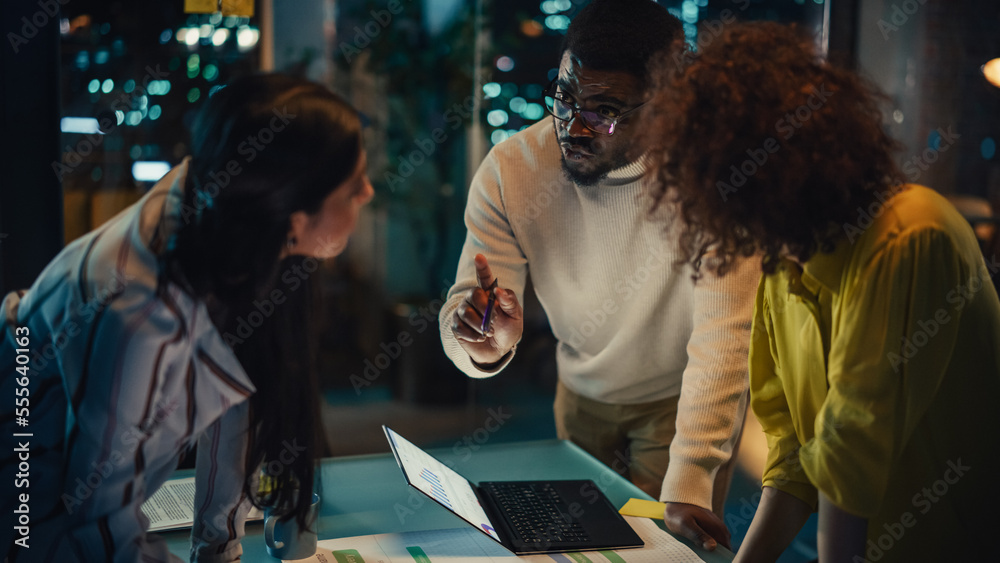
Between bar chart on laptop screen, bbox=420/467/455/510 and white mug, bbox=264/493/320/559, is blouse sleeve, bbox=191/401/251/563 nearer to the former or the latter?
white mug, bbox=264/493/320/559

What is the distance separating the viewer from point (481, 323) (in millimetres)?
1605

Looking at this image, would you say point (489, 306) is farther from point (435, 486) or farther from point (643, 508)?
point (643, 508)

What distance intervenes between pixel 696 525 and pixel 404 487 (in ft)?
2.07

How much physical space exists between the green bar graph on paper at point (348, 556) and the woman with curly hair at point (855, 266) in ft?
2.43

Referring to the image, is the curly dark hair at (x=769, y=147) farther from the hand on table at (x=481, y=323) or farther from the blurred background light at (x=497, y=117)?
the blurred background light at (x=497, y=117)

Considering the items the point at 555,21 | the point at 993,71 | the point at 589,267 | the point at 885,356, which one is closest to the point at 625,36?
the point at 589,267

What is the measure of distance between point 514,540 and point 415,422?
296 cm

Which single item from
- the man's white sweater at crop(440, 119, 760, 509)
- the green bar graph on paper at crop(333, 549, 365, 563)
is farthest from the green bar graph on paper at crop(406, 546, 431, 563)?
the man's white sweater at crop(440, 119, 760, 509)

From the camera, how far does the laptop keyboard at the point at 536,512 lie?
137 centimetres

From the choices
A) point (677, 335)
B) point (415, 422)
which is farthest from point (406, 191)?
point (677, 335)

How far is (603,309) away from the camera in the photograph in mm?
1878

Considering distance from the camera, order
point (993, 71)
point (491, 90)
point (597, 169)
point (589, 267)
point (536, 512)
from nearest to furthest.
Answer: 1. point (536, 512)
2. point (597, 169)
3. point (589, 267)
4. point (993, 71)
5. point (491, 90)

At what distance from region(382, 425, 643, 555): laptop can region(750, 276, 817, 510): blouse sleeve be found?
296mm

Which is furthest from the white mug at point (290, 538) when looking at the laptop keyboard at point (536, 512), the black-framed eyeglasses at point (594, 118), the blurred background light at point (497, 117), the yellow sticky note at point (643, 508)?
the blurred background light at point (497, 117)
